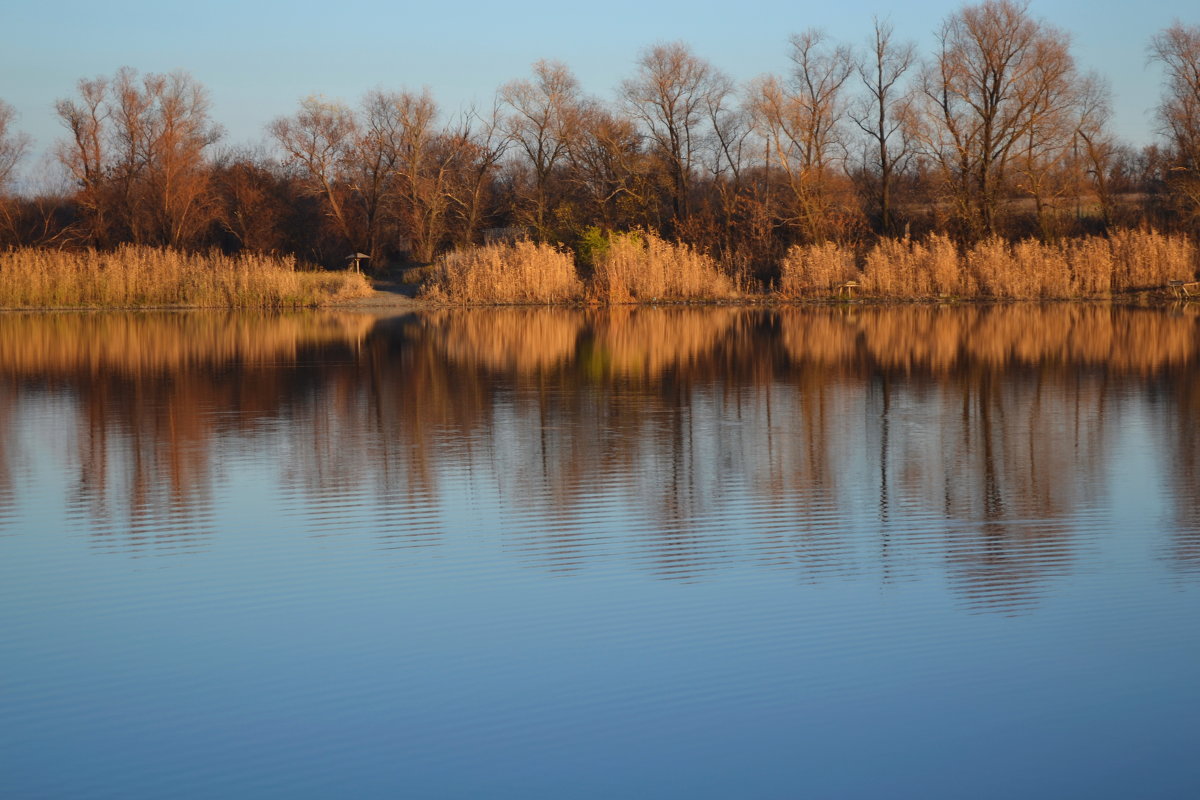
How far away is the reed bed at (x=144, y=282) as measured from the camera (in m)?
41.8

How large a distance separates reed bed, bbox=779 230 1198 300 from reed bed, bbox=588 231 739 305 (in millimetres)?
4785

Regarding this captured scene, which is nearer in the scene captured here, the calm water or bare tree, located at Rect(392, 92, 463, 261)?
the calm water

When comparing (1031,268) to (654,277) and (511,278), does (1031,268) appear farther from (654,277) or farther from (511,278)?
(511,278)

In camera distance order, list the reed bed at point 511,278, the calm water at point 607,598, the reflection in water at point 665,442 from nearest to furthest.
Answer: the calm water at point 607,598 < the reflection in water at point 665,442 < the reed bed at point 511,278

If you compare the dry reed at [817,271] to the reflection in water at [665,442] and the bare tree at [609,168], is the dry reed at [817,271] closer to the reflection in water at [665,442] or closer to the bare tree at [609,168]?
the bare tree at [609,168]

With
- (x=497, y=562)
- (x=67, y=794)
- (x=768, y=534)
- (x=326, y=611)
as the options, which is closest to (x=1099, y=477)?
(x=768, y=534)

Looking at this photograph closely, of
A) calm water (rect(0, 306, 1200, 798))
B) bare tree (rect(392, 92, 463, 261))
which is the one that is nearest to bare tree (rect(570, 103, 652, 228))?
bare tree (rect(392, 92, 463, 261))

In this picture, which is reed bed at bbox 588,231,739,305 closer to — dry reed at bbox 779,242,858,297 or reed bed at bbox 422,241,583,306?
reed bed at bbox 422,241,583,306

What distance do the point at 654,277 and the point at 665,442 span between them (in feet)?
102

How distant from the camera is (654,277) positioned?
143 ft

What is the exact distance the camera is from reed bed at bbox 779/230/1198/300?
1612 inches

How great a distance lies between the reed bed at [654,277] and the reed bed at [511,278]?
1.04m

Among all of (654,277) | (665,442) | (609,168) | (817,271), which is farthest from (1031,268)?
(665,442)

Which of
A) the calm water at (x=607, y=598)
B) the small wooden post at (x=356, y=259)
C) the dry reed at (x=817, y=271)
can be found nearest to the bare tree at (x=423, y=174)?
the small wooden post at (x=356, y=259)
